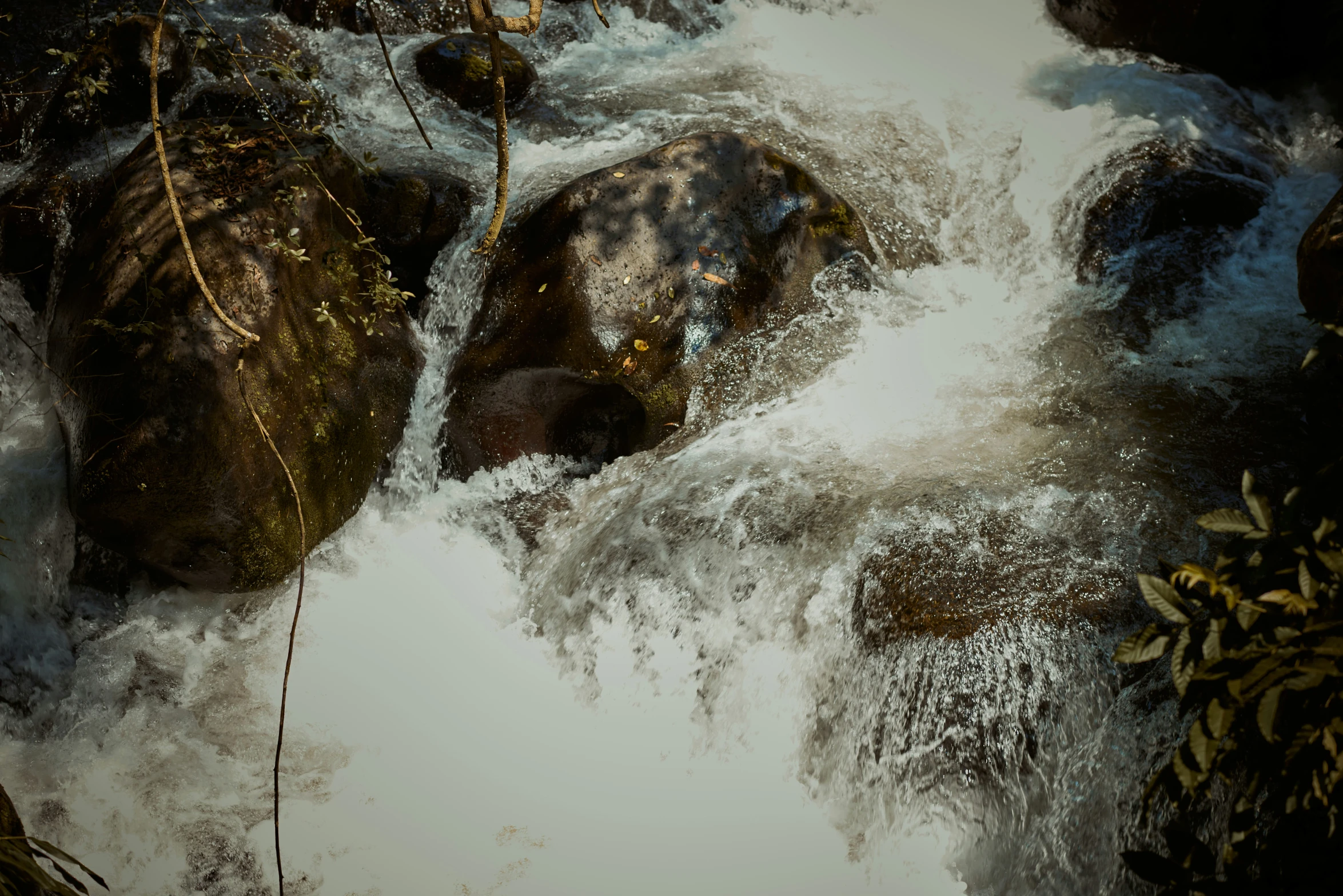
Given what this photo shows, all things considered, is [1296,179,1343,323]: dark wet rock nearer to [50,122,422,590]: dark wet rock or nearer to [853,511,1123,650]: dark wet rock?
[853,511,1123,650]: dark wet rock

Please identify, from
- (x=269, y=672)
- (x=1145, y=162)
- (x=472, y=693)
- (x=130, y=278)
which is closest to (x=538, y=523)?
(x=472, y=693)

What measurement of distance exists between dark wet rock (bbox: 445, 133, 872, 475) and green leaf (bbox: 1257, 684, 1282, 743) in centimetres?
284

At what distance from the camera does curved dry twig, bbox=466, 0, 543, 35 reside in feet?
10.4

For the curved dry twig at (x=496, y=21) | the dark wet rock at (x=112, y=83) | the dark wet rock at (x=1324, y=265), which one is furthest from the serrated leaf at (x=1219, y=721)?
the dark wet rock at (x=112, y=83)

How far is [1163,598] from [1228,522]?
25cm

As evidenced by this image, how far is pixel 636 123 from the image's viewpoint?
564cm

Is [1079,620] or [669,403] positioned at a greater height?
[1079,620]

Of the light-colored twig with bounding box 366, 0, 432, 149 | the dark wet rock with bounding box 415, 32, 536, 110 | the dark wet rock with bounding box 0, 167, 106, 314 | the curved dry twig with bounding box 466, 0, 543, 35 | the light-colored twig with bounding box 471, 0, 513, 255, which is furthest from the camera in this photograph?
the dark wet rock with bounding box 415, 32, 536, 110

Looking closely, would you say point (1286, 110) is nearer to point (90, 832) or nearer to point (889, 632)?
point (889, 632)

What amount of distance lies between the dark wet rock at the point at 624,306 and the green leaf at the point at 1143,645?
2502 millimetres

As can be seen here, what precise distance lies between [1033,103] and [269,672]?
6422 millimetres

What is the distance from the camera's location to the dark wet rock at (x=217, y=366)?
136 inches

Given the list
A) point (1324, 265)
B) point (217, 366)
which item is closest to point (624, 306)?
point (217, 366)

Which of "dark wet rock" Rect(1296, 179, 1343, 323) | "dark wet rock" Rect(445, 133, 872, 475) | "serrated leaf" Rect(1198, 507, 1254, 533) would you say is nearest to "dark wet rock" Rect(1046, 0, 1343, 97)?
"dark wet rock" Rect(1296, 179, 1343, 323)
